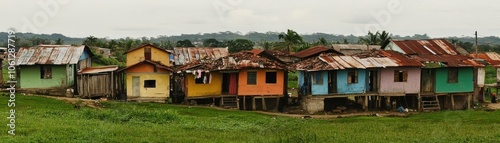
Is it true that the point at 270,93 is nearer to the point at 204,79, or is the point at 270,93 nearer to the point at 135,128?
the point at 204,79

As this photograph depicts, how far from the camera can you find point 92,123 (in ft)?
69.4

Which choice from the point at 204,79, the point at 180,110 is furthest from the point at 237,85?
the point at 180,110

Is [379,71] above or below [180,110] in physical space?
above

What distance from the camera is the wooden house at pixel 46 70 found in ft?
117

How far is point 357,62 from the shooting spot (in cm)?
3372

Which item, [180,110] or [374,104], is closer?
[180,110]

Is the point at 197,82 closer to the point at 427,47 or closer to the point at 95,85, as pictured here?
Result: the point at 95,85

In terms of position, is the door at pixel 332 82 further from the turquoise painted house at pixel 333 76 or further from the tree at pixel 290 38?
the tree at pixel 290 38

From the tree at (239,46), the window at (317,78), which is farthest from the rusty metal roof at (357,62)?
the tree at (239,46)

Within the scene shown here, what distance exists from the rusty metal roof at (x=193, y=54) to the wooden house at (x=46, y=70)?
8.88 meters

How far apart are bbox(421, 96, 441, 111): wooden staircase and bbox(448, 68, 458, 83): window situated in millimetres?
1660

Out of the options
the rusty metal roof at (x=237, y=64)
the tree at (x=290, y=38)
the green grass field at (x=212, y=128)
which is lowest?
the green grass field at (x=212, y=128)

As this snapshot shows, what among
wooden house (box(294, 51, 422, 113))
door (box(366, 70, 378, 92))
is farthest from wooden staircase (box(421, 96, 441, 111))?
door (box(366, 70, 378, 92))

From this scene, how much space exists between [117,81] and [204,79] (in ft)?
21.9
